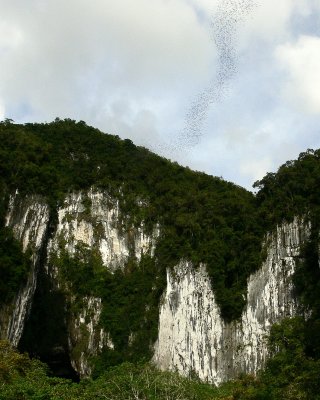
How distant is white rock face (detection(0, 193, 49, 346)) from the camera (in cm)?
2644

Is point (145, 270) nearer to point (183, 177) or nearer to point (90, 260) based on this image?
point (90, 260)

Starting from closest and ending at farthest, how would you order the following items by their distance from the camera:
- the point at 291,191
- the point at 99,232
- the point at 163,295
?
the point at 291,191 → the point at 163,295 → the point at 99,232

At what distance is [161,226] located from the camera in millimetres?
32375

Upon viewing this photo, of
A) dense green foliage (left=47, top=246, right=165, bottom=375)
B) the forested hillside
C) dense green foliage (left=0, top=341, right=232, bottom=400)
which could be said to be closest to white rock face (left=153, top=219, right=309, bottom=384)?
the forested hillside

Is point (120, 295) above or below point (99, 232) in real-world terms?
below

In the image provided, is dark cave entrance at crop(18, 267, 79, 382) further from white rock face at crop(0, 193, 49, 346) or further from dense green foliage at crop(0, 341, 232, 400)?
dense green foliage at crop(0, 341, 232, 400)

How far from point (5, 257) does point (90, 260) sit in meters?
5.67

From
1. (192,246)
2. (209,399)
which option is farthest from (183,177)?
(209,399)

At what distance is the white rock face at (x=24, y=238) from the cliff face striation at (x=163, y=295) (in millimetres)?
48

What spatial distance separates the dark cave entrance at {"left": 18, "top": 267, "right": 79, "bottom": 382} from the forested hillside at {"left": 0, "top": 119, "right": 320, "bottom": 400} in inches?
51.9

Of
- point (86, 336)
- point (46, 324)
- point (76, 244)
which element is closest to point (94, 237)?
point (76, 244)

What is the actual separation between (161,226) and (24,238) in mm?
8038

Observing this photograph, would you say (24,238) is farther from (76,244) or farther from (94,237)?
(94,237)

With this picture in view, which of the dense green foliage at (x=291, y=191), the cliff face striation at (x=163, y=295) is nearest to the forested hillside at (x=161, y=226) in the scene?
Answer: the dense green foliage at (x=291, y=191)
